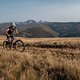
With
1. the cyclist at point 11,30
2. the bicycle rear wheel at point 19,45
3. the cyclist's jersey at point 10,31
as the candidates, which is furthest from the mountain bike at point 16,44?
the cyclist's jersey at point 10,31

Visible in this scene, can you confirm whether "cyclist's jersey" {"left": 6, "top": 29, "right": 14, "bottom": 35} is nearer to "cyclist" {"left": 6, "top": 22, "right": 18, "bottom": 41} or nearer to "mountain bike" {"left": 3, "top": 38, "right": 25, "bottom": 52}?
"cyclist" {"left": 6, "top": 22, "right": 18, "bottom": 41}

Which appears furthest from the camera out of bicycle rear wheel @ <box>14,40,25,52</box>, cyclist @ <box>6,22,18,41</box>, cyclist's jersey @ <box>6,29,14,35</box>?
bicycle rear wheel @ <box>14,40,25,52</box>

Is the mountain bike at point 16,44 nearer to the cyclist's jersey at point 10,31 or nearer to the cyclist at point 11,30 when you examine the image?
the cyclist at point 11,30

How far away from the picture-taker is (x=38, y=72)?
10.9m


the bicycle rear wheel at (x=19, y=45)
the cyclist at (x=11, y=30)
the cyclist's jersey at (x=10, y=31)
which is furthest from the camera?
the bicycle rear wheel at (x=19, y=45)

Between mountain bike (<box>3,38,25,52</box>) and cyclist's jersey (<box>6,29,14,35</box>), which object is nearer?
cyclist's jersey (<box>6,29,14,35</box>)

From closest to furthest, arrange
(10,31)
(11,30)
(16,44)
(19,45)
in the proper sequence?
(11,30) → (10,31) → (16,44) → (19,45)

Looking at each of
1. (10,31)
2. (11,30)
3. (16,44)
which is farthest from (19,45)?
(11,30)

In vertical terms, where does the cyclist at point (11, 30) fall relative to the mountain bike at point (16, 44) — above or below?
above

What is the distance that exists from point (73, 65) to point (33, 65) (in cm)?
208

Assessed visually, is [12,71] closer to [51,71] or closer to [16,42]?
[51,71]

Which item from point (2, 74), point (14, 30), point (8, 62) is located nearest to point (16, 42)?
point (14, 30)

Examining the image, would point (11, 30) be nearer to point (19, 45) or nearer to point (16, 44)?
point (16, 44)

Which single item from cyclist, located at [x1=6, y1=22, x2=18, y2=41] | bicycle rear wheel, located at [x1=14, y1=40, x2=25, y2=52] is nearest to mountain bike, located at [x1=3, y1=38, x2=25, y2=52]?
bicycle rear wheel, located at [x1=14, y1=40, x2=25, y2=52]
